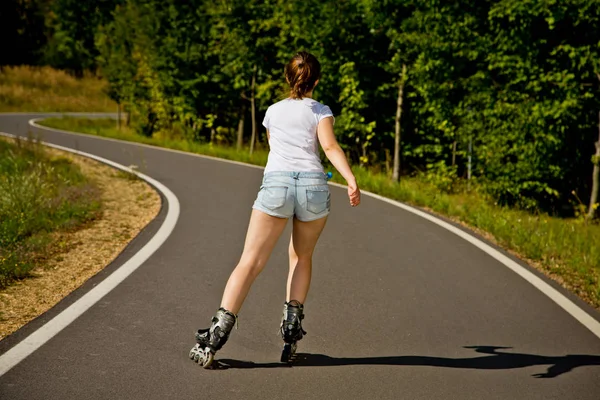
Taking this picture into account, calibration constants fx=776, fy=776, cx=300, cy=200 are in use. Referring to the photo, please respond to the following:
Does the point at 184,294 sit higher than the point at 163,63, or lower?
lower

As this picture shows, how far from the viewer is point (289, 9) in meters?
20.9

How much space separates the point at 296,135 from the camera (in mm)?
4727

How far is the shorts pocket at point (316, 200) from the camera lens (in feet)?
15.4

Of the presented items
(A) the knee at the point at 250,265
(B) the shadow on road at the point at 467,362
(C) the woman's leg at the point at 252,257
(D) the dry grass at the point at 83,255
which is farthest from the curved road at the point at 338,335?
(A) the knee at the point at 250,265

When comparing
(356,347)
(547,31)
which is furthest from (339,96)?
(356,347)

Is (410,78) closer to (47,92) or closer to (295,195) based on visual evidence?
(295,195)

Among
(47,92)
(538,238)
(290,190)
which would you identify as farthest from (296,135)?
(47,92)

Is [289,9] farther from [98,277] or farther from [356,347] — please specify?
[356,347]

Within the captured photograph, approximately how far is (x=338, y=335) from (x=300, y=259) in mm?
792

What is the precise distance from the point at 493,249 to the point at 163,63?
20.7m

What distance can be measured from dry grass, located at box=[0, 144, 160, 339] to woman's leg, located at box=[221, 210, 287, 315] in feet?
5.52

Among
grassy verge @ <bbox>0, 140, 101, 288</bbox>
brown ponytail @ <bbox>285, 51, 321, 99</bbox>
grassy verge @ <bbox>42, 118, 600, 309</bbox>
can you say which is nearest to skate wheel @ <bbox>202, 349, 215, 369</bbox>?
brown ponytail @ <bbox>285, 51, 321, 99</bbox>

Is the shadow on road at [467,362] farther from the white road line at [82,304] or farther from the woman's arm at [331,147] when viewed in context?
the white road line at [82,304]

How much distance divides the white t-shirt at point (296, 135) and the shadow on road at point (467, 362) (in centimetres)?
121
